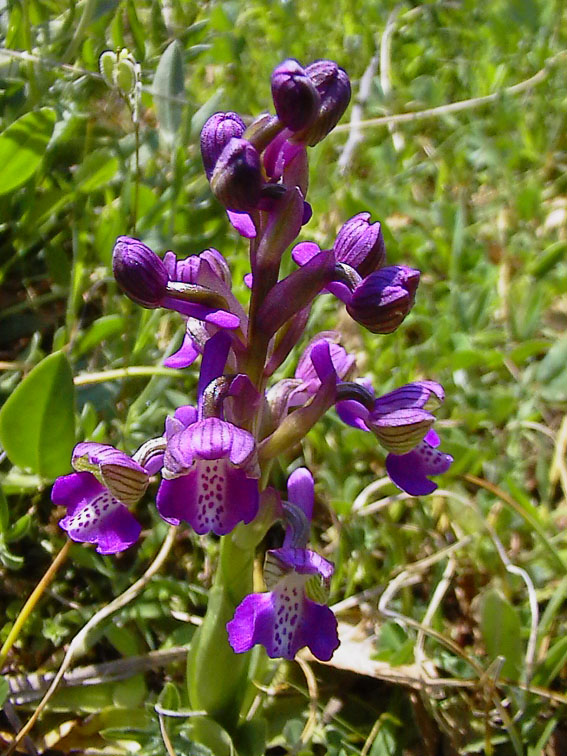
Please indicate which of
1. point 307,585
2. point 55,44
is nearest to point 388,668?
point 307,585

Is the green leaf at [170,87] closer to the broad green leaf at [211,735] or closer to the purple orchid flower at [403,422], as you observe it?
the purple orchid flower at [403,422]

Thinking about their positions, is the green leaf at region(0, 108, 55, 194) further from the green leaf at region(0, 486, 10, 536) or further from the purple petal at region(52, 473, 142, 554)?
the purple petal at region(52, 473, 142, 554)

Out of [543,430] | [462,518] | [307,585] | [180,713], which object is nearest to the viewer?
[307,585]

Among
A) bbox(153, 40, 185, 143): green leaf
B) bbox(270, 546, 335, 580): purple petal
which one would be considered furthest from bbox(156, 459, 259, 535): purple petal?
bbox(153, 40, 185, 143): green leaf

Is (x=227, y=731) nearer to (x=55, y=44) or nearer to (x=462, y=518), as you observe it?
(x=462, y=518)

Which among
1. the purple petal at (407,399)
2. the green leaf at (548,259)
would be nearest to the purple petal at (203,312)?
the purple petal at (407,399)

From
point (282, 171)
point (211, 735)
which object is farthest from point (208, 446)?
point (211, 735)
